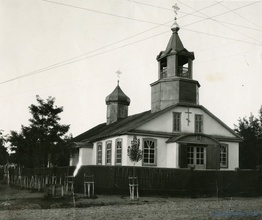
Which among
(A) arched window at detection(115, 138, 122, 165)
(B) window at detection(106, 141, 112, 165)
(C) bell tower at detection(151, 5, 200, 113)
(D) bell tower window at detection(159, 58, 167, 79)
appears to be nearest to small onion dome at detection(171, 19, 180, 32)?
(C) bell tower at detection(151, 5, 200, 113)

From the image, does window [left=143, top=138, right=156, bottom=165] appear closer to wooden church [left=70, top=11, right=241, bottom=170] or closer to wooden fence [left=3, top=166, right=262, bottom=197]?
wooden church [left=70, top=11, right=241, bottom=170]

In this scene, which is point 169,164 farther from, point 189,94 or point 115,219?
point 115,219

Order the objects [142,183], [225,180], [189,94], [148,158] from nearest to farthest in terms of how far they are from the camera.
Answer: [142,183]
[225,180]
[148,158]
[189,94]

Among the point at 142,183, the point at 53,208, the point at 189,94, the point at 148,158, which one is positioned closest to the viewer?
the point at 53,208

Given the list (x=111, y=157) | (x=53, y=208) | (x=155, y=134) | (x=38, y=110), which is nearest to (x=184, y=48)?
(x=155, y=134)

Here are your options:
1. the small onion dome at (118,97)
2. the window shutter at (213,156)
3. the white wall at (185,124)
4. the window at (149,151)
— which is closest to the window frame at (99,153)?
the window at (149,151)

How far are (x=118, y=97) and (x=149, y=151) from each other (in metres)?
15.7

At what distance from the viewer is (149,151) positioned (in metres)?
24.3

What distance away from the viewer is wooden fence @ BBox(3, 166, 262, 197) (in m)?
19.3

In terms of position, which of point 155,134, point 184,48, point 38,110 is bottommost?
point 155,134

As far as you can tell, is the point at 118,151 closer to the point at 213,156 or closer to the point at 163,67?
the point at 213,156

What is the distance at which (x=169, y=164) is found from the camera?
24266 millimetres

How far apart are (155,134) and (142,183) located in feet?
18.6

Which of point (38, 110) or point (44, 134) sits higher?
point (38, 110)
